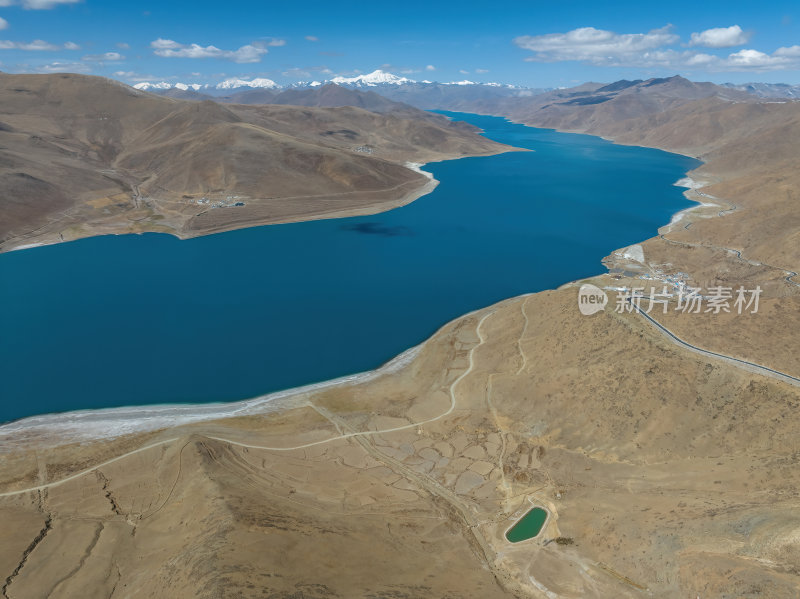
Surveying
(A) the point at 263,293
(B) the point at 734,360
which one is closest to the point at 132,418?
(A) the point at 263,293

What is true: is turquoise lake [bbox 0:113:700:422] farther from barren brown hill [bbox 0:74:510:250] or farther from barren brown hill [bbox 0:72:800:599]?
barren brown hill [bbox 0:74:510:250]

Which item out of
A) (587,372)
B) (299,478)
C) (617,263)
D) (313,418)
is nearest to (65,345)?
(313,418)

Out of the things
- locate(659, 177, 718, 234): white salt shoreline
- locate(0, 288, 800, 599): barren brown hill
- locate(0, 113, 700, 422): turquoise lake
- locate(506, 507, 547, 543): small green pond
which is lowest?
locate(506, 507, 547, 543): small green pond

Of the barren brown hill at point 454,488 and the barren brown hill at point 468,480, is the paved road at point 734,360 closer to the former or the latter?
the barren brown hill at point 468,480

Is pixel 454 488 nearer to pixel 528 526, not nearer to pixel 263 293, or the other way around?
pixel 528 526

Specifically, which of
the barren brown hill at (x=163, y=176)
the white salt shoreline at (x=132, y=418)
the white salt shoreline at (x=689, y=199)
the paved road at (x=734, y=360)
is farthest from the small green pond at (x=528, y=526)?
the barren brown hill at (x=163, y=176)

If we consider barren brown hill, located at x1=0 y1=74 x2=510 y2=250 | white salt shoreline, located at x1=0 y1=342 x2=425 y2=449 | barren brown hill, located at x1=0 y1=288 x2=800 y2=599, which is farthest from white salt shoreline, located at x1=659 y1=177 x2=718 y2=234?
white salt shoreline, located at x1=0 y1=342 x2=425 y2=449

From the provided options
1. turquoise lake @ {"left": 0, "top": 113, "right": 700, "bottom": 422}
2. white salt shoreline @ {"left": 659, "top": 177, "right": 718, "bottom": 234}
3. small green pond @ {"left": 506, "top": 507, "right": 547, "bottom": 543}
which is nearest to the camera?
small green pond @ {"left": 506, "top": 507, "right": 547, "bottom": 543}
